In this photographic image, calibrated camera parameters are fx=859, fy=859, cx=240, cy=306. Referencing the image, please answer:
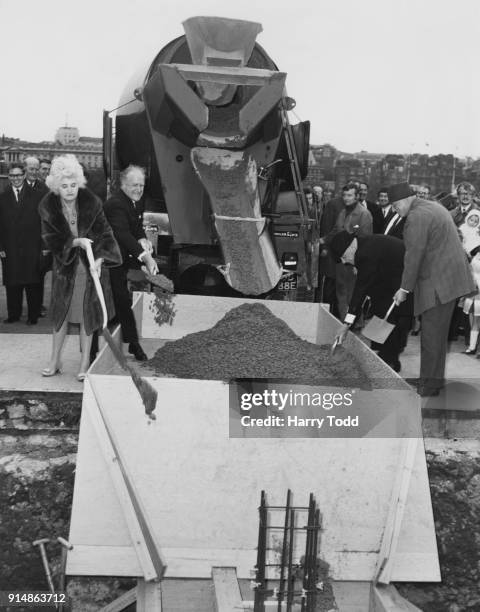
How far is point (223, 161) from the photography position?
884 centimetres

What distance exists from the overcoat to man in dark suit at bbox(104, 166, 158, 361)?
8.85ft

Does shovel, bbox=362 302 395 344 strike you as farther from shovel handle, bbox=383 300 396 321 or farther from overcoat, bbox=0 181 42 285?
overcoat, bbox=0 181 42 285

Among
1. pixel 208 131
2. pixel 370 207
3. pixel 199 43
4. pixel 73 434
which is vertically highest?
pixel 199 43

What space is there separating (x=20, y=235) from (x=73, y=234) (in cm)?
328

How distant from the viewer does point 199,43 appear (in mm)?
8680

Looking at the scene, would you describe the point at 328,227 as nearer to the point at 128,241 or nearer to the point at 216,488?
the point at 128,241

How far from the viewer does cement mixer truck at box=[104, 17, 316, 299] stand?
844 cm

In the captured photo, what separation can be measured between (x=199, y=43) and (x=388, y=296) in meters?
3.45

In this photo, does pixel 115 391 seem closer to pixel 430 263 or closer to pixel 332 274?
pixel 430 263

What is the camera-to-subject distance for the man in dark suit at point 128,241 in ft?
21.3

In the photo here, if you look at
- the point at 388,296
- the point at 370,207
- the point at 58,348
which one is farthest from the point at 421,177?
the point at 58,348

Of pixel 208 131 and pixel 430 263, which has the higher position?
pixel 208 131

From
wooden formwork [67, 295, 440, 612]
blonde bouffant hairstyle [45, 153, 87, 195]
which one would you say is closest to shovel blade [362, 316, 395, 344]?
wooden formwork [67, 295, 440, 612]

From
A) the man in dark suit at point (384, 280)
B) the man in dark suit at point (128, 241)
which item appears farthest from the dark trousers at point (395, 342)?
the man in dark suit at point (128, 241)
